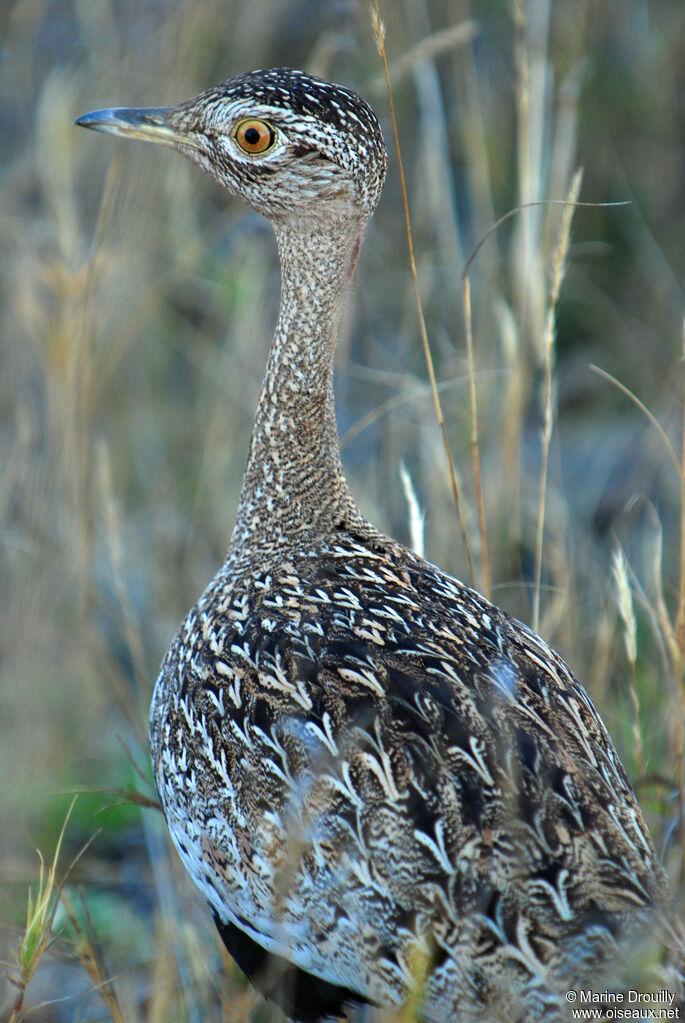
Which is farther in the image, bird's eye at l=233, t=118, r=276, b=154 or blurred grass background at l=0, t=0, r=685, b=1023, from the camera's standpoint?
blurred grass background at l=0, t=0, r=685, b=1023

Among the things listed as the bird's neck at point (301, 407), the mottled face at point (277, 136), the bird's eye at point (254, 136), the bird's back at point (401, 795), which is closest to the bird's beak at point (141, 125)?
the mottled face at point (277, 136)

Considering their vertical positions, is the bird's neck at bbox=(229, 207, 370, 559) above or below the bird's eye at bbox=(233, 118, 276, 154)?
below

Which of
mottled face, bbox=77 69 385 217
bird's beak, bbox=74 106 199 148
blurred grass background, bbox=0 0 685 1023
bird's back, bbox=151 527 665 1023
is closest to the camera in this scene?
bird's back, bbox=151 527 665 1023

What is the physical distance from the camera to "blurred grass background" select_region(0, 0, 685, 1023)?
3328mm

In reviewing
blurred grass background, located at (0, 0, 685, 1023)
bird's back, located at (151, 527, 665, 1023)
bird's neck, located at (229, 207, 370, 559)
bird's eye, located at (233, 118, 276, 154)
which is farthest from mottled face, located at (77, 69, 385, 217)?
bird's back, located at (151, 527, 665, 1023)

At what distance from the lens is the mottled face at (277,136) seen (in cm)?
271

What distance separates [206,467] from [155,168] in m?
1.56

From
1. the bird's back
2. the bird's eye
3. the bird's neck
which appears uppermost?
the bird's eye

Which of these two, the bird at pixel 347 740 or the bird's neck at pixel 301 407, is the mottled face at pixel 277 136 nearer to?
the bird at pixel 347 740

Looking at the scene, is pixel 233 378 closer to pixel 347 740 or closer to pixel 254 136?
pixel 254 136

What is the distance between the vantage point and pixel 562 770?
90.2 inches

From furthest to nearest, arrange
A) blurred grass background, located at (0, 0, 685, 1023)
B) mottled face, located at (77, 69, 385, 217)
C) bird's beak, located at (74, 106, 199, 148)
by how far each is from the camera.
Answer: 1. blurred grass background, located at (0, 0, 685, 1023)
2. bird's beak, located at (74, 106, 199, 148)
3. mottled face, located at (77, 69, 385, 217)

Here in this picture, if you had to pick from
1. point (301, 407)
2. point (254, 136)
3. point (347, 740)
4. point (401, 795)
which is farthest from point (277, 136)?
point (401, 795)

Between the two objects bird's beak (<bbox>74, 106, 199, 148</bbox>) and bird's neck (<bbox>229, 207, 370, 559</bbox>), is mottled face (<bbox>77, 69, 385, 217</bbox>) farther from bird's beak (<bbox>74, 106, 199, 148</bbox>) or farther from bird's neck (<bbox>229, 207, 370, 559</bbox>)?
bird's neck (<bbox>229, 207, 370, 559</bbox>)
